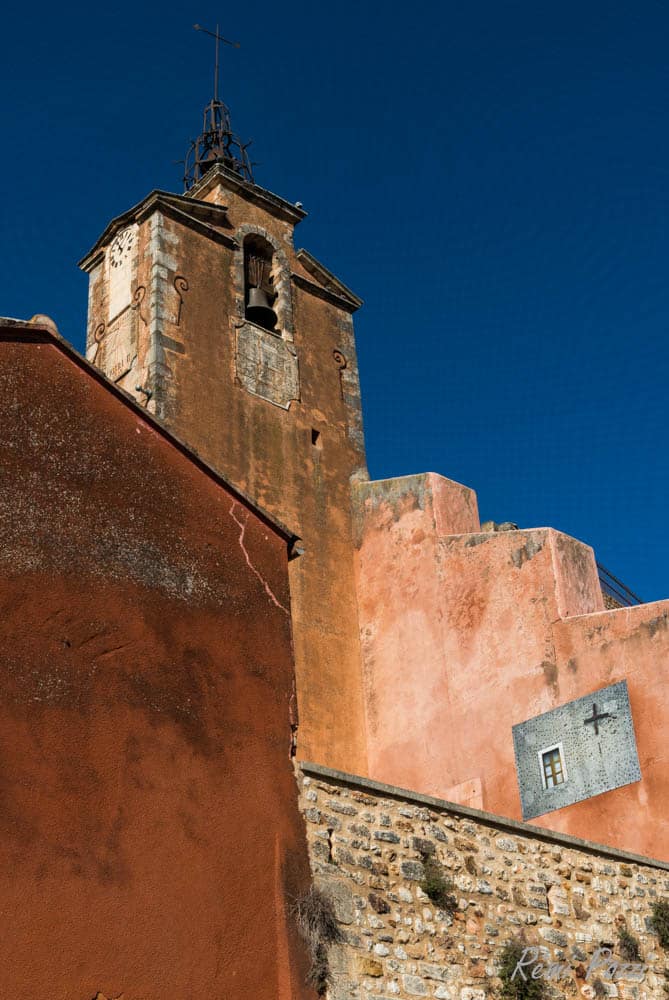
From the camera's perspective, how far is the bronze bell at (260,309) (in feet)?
Answer: 52.8

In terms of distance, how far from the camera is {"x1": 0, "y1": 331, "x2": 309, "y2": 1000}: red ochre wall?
6.61 m

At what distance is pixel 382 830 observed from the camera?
326 inches

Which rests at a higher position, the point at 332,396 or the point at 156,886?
the point at 332,396

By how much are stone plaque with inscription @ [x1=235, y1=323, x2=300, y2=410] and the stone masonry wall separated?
748 centimetres

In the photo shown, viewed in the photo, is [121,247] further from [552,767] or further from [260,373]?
[552,767]

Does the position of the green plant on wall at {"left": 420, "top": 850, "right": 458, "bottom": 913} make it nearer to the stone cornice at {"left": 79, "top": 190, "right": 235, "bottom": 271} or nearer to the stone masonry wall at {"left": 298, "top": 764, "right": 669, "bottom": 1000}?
the stone masonry wall at {"left": 298, "top": 764, "right": 669, "bottom": 1000}

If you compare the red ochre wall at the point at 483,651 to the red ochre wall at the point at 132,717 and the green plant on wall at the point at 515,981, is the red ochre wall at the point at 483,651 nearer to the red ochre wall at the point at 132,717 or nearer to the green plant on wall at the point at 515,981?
the green plant on wall at the point at 515,981

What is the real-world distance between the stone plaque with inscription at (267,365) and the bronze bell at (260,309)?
1.24 ft

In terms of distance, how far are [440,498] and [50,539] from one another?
7876 mm

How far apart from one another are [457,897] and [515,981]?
67 cm

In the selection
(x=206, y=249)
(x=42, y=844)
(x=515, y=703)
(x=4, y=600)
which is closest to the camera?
(x=42, y=844)

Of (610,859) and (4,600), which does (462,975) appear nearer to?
(610,859)

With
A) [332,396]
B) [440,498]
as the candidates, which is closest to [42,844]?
[440,498]

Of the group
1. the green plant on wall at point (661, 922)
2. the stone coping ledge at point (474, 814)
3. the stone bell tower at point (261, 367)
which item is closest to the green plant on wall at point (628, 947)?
the green plant on wall at point (661, 922)
